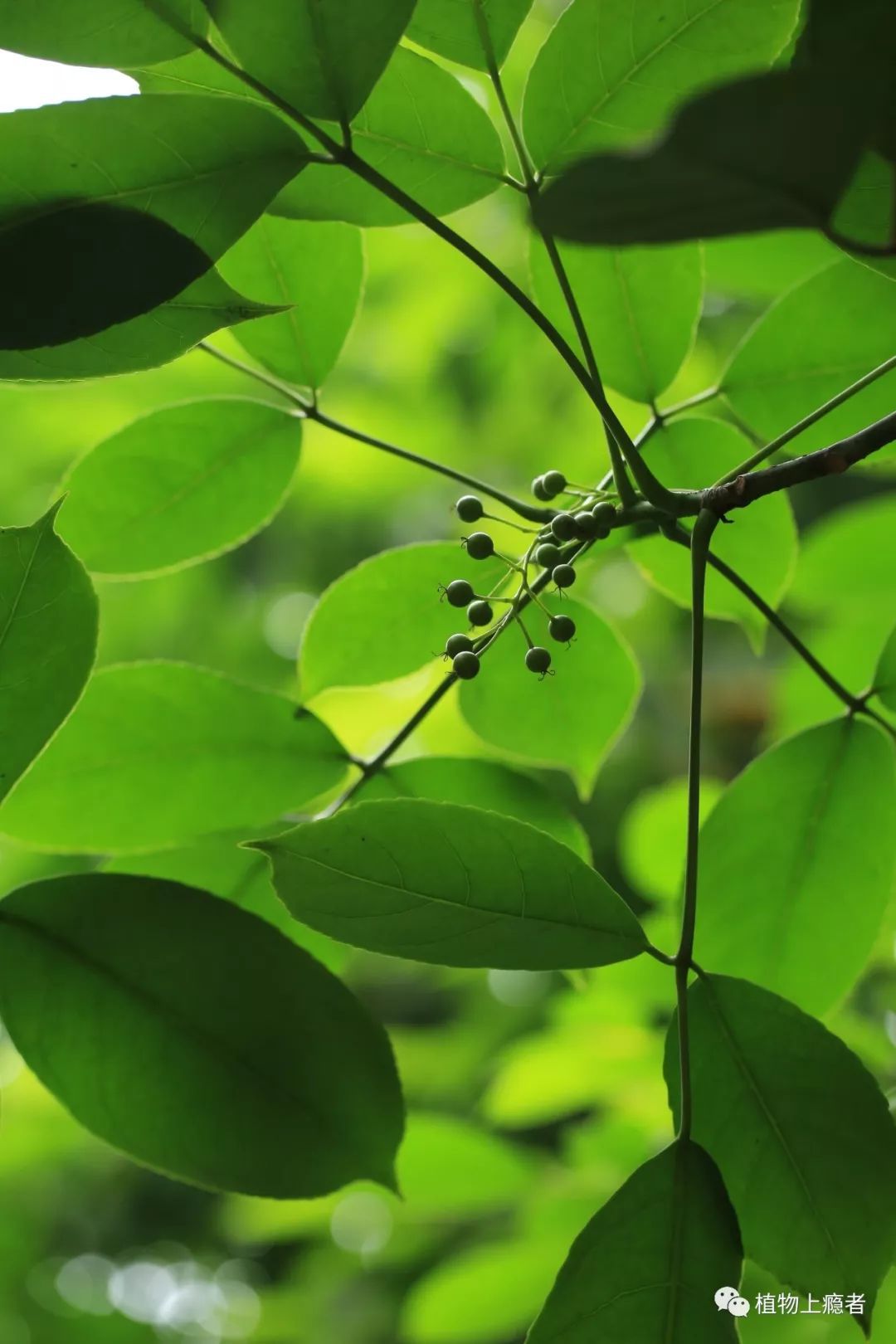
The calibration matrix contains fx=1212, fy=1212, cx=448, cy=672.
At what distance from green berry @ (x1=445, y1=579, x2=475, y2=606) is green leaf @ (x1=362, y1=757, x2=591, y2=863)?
12 centimetres

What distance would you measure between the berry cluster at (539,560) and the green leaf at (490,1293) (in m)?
0.93

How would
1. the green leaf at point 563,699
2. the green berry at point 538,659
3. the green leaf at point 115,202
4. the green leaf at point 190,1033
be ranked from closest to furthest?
the green leaf at point 115,202 < the green leaf at point 190,1033 < the green berry at point 538,659 < the green leaf at point 563,699

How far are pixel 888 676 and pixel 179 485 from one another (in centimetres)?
50

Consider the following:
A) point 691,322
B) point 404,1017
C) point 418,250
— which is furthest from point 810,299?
point 404,1017

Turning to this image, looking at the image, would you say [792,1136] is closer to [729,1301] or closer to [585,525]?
[729,1301]

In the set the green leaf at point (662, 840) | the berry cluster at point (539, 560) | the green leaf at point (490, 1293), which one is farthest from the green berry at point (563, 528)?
the green leaf at point (490, 1293)

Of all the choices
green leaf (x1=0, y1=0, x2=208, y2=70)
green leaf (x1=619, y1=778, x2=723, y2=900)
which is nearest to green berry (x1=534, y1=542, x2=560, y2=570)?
green leaf (x1=0, y1=0, x2=208, y2=70)

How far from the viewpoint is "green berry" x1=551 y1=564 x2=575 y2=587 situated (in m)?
0.69

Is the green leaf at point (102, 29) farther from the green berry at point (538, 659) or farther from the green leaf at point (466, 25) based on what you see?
the green berry at point (538, 659)

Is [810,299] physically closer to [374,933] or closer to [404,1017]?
[374,933]

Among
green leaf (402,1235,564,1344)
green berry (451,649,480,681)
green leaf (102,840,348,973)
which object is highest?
green berry (451,649,480,681)

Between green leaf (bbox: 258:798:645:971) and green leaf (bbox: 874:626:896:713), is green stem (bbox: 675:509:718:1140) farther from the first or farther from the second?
green leaf (bbox: 874:626:896:713)

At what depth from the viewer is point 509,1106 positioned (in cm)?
149

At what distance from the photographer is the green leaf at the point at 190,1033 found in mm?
632
